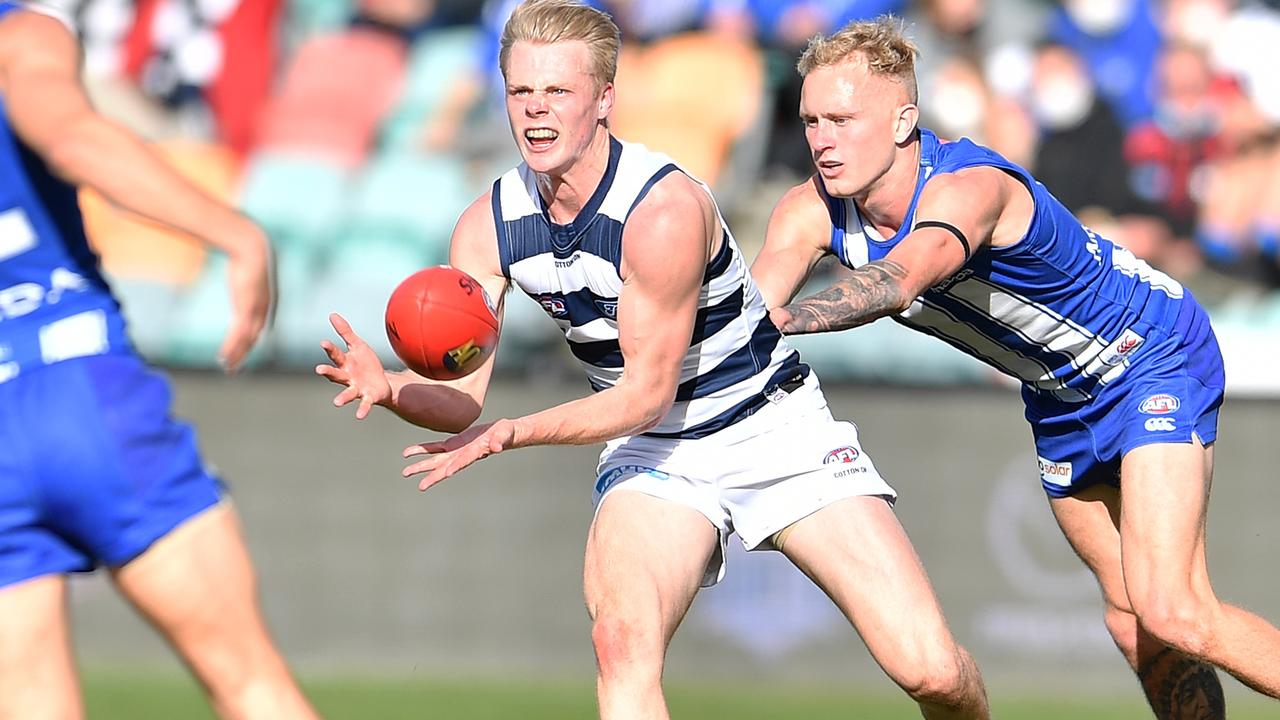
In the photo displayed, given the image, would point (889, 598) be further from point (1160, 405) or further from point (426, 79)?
point (426, 79)

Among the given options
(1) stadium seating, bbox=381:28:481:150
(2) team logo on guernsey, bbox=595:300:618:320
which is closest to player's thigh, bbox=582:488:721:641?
(2) team logo on guernsey, bbox=595:300:618:320

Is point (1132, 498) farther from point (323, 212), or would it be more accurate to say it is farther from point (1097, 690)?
point (323, 212)

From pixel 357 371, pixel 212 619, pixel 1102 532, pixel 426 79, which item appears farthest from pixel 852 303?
pixel 426 79

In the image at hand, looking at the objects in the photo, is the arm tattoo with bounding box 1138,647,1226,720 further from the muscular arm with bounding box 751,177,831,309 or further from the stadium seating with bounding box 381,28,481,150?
the stadium seating with bounding box 381,28,481,150

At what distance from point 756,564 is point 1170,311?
4467mm

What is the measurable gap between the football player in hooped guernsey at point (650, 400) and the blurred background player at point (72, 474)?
713 mm

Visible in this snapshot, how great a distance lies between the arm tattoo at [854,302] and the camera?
4.64m

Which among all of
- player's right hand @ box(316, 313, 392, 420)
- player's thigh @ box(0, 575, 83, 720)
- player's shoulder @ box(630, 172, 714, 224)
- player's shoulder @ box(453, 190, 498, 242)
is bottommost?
player's thigh @ box(0, 575, 83, 720)

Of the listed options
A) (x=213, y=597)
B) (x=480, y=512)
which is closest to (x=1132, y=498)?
(x=213, y=597)

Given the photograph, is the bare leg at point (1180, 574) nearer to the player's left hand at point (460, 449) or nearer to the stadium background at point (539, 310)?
the player's left hand at point (460, 449)

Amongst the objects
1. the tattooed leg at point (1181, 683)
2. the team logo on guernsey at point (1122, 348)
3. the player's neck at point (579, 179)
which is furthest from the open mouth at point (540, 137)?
the tattooed leg at point (1181, 683)

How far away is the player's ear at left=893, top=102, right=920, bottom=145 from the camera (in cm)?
529

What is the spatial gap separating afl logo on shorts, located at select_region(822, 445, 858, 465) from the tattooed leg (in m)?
1.46

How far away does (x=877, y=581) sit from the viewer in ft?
16.5
